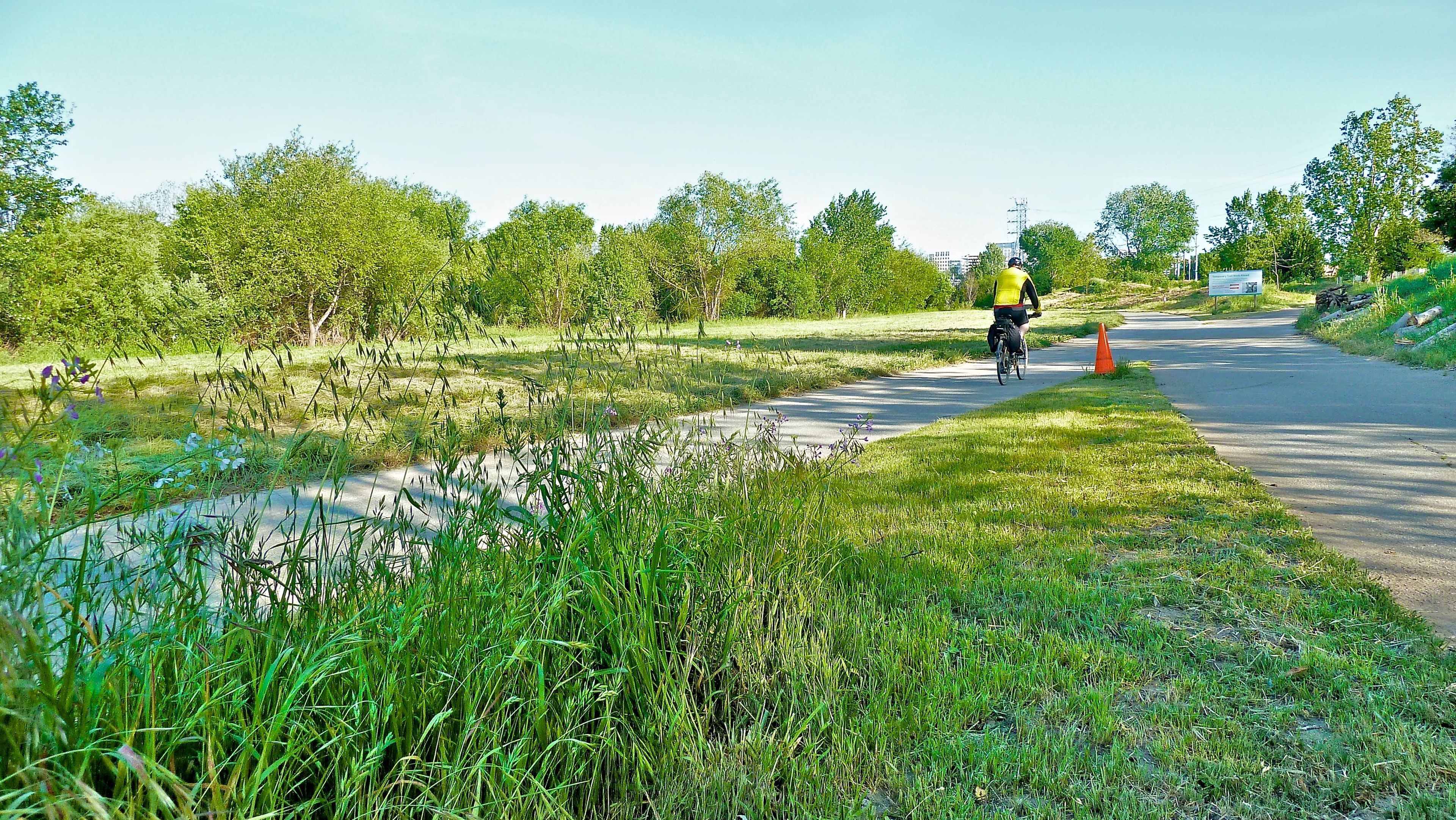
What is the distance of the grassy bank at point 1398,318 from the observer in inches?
529

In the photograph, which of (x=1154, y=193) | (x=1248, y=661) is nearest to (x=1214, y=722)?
(x=1248, y=661)

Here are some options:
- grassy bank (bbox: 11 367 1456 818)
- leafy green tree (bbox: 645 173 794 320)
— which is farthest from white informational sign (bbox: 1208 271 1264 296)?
grassy bank (bbox: 11 367 1456 818)

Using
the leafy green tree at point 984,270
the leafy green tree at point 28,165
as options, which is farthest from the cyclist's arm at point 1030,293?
the leafy green tree at point 984,270

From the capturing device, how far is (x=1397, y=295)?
23.3 metres

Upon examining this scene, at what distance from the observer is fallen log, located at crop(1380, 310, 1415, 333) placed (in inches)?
682

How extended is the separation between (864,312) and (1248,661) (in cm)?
9120

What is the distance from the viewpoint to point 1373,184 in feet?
153

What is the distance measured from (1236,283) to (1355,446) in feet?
165

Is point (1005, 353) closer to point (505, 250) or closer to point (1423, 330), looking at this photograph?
point (1423, 330)

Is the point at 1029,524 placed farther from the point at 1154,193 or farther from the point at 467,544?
the point at 1154,193

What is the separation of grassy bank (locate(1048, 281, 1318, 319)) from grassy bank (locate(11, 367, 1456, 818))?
1702 inches

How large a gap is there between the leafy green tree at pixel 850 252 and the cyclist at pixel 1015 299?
66518 millimetres

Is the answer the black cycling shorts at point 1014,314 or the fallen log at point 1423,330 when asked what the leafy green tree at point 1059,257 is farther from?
the black cycling shorts at point 1014,314

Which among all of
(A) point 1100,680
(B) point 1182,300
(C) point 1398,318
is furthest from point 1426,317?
(B) point 1182,300
